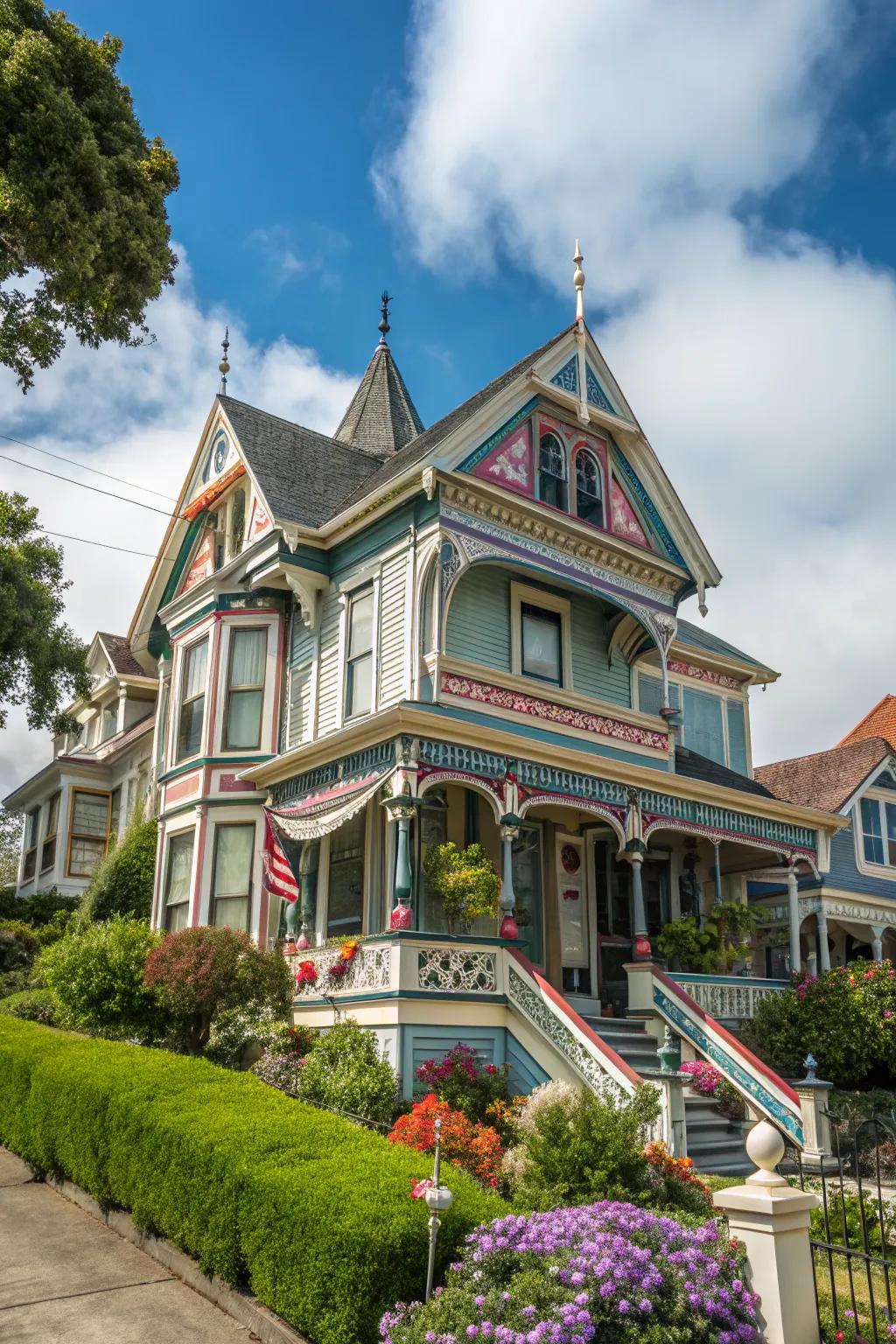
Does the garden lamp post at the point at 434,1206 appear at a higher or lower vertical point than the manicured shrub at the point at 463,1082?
lower

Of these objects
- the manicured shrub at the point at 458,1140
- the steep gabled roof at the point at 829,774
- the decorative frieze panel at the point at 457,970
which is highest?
the steep gabled roof at the point at 829,774

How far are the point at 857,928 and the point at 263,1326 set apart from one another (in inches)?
796

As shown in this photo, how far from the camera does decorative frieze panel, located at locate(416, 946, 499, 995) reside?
13641 millimetres

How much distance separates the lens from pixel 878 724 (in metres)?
34.6

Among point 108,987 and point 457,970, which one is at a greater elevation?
point 457,970

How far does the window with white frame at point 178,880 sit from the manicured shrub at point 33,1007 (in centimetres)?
210

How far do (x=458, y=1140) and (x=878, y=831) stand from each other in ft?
61.0

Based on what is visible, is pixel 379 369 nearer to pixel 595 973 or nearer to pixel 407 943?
pixel 595 973

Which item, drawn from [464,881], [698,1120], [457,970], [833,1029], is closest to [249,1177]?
[457,970]

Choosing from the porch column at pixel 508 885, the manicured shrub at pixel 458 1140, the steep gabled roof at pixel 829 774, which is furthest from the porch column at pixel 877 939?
the manicured shrub at pixel 458 1140

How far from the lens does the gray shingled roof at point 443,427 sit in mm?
18406

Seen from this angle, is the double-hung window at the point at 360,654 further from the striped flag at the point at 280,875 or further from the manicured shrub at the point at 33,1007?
the manicured shrub at the point at 33,1007

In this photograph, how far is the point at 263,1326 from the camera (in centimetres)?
750

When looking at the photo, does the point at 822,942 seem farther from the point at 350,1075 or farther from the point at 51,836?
the point at 51,836
